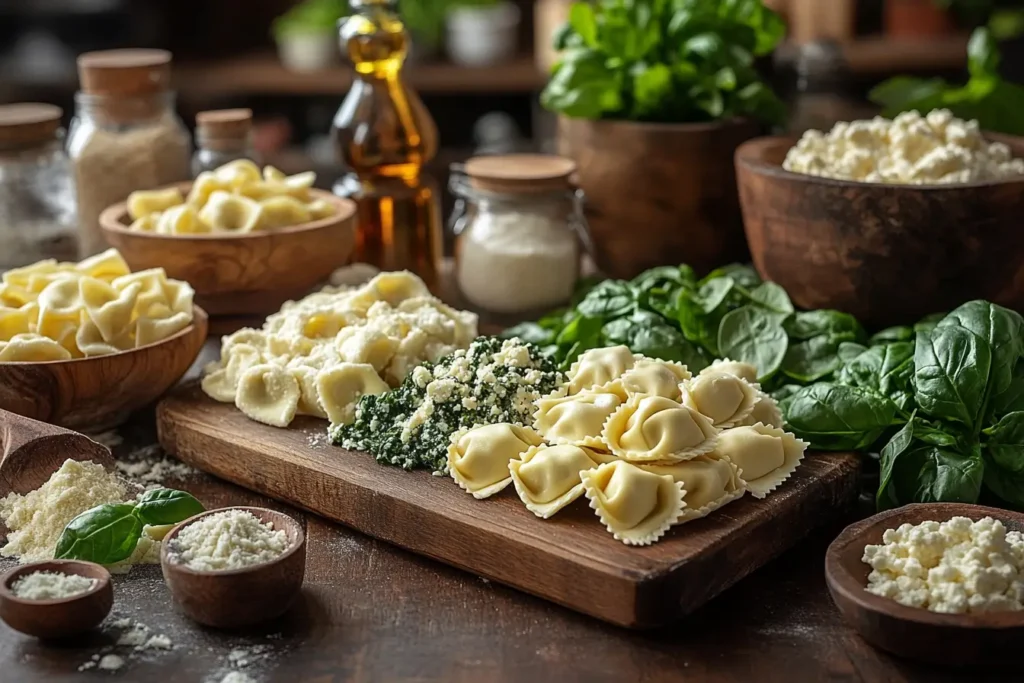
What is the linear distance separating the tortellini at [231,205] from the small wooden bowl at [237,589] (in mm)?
678

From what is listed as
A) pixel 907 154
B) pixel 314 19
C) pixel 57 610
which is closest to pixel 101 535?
pixel 57 610

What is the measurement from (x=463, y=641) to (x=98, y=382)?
541 millimetres

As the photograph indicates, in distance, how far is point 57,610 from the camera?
0.92m

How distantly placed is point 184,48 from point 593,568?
3.60 metres

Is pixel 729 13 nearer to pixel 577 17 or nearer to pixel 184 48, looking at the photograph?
pixel 577 17

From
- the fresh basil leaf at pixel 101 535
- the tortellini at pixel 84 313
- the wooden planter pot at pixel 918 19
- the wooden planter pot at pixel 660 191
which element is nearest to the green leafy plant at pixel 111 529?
the fresh basil leaf at pixel 101 535

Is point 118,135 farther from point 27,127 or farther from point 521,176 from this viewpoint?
point 521,176

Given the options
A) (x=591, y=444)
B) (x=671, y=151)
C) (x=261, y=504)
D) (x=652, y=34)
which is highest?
(x=652, y=34)

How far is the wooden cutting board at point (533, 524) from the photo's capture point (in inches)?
37.5

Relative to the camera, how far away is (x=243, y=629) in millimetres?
969

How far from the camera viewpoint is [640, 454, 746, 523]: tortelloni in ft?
3.33

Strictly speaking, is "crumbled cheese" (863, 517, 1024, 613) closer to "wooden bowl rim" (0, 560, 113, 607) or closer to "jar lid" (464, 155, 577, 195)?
"wooden bowl rim" (0, 560, 113, 607)

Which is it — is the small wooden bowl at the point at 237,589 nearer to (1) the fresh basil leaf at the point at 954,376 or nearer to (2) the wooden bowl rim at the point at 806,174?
(1) the fresh basil leaf at the point at 954,376

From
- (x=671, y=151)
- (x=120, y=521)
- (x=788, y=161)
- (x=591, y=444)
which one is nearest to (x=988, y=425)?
(x=591, y=444)
